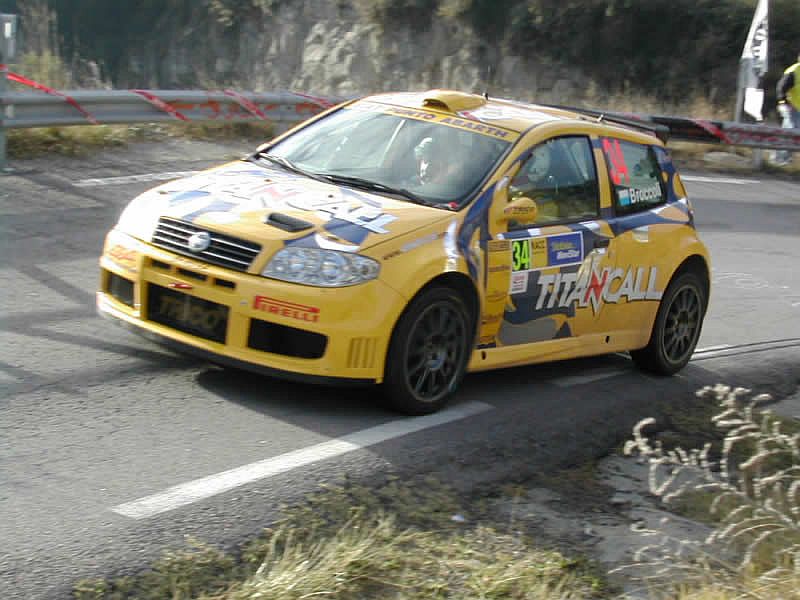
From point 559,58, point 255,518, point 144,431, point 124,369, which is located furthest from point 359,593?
point 559,58

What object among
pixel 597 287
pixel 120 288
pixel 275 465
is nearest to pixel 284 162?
pixel 120 288

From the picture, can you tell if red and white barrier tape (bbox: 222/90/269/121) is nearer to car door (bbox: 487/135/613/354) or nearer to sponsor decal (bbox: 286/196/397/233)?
car door (bbox: 487/135/613/354)

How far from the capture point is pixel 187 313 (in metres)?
6.23

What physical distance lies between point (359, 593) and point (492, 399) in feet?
9.45

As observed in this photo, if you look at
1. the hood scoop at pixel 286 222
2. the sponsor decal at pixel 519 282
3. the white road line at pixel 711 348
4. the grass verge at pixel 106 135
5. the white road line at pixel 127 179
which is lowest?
the white road line at pixel 711 348

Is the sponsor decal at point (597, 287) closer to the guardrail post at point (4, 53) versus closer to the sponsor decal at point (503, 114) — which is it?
the sponsor decal at point (503, 114)

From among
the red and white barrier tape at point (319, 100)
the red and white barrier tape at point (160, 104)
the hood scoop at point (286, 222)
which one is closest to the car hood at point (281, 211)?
the hood scoop at point (286, 222)

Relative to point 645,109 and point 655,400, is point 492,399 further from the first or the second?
point 645,109

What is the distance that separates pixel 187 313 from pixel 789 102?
1618 cm

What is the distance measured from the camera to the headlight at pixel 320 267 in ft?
19.6

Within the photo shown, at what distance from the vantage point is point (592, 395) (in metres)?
7.60

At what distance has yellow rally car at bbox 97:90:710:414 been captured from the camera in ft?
19.8

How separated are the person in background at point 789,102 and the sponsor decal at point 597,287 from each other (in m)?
12.9

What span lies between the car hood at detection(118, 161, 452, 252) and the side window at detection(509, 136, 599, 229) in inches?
30.3
